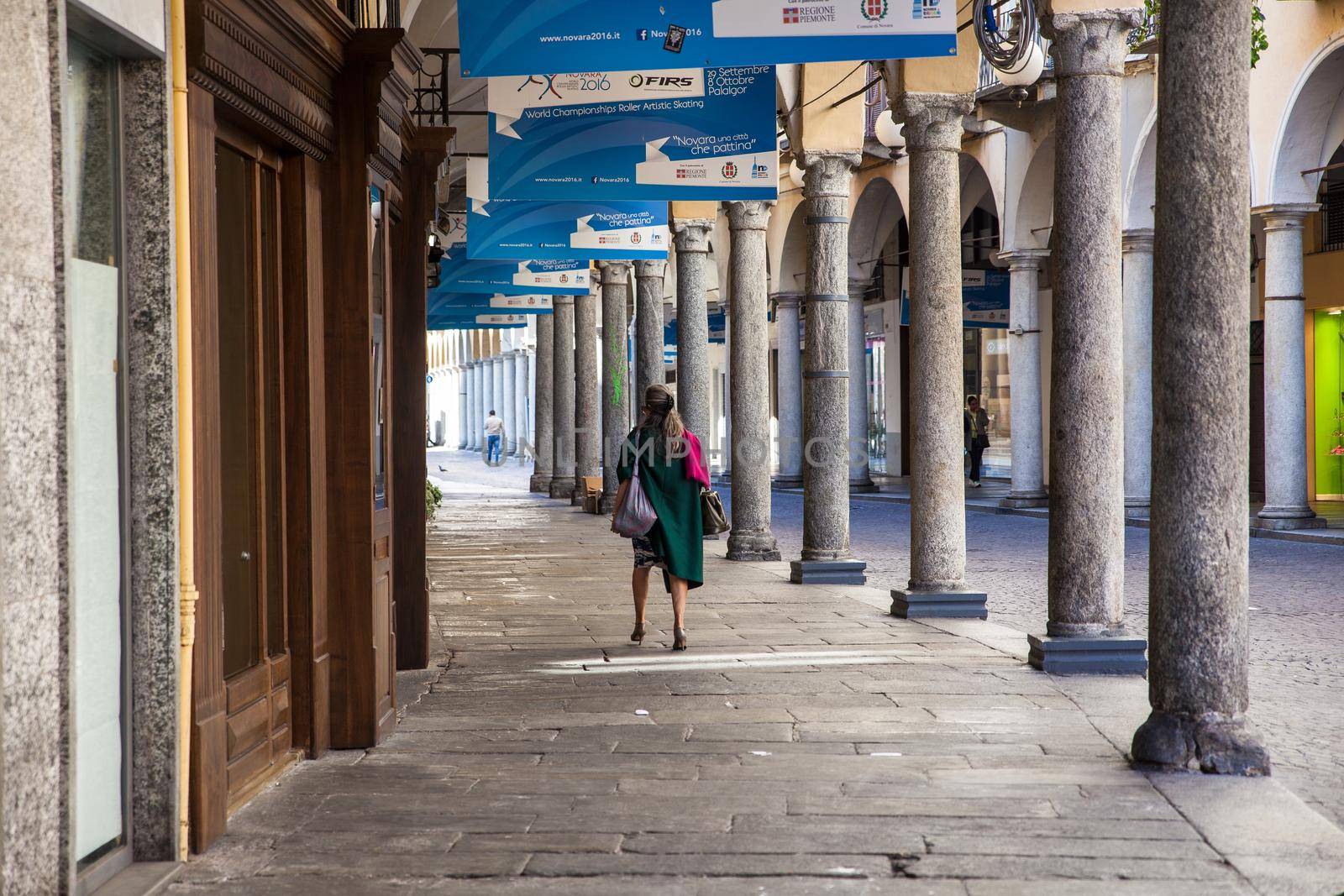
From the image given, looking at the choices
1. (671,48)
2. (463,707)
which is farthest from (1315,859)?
(671,48)

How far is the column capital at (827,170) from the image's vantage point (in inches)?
496

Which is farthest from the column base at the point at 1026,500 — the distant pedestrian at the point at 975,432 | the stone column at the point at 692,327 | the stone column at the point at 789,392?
the stone column at the point at 692,327

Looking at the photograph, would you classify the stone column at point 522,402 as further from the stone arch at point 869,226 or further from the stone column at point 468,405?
the stone arch at point 869,226

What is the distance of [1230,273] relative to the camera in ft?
18.7

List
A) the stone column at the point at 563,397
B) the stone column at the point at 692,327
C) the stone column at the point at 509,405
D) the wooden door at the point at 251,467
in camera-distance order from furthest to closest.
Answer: the stone column at the point at 509,405 → the stone column at the point at 563,397 → the stone column at the point at 692,327 → the wooden door at the point at 251,467

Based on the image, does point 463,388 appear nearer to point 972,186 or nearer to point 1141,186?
point 972,186

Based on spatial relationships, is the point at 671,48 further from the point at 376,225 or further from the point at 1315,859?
the point at 1315,859

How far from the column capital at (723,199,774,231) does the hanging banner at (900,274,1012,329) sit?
37.8 ft

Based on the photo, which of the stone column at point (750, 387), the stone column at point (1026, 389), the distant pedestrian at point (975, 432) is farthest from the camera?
the distant pedestrian at point (975, 432)

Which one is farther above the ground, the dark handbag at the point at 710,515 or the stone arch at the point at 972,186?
the stone arch at the point at 972,186

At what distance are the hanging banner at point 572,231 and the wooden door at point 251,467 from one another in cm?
1059

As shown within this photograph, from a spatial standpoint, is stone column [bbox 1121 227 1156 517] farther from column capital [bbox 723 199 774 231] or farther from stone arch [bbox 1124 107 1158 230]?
column capital [bbox 723 199 774 231]

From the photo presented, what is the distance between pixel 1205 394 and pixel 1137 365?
1415 cm

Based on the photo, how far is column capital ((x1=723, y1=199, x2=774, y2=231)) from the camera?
1467cm
